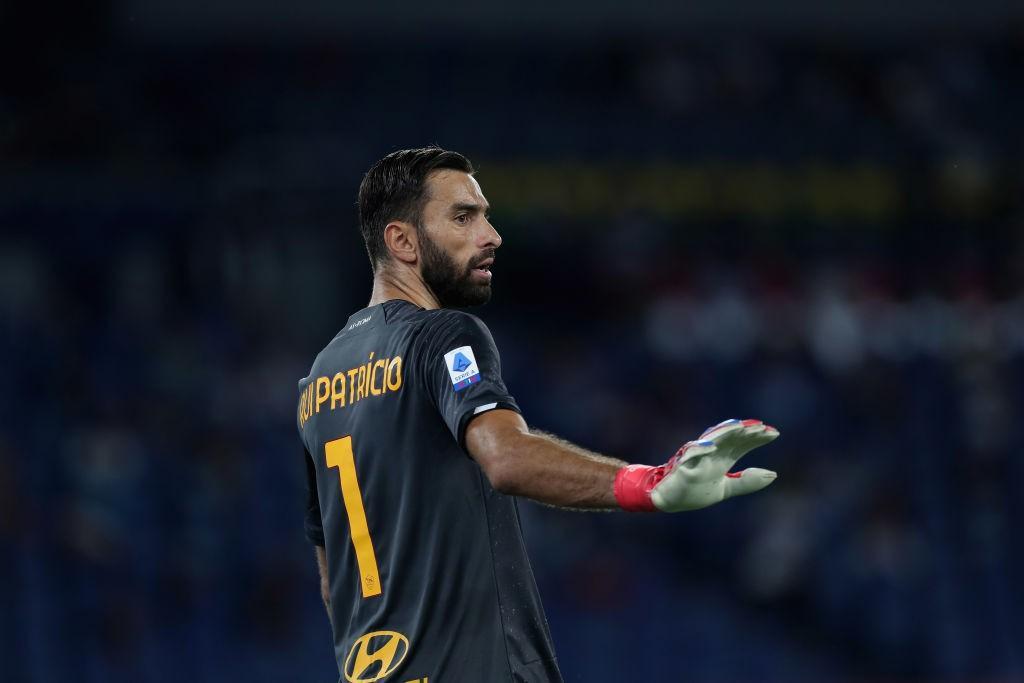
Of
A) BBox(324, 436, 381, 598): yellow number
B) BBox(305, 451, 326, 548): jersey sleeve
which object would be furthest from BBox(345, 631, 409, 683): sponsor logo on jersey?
BBox(305, 451, 326, 548): jersey sleeve

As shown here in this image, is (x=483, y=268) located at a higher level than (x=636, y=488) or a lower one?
higher

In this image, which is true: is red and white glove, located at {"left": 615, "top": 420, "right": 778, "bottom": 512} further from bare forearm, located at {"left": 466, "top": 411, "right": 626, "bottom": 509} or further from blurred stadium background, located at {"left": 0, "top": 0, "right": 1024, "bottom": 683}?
blurred stadium background, located at {"left": 0, "top": 0, "right": 1024, "bottom": 683}

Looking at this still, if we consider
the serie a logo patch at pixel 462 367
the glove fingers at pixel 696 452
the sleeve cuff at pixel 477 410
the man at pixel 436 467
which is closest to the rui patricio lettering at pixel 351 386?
the man at pixel 436 467

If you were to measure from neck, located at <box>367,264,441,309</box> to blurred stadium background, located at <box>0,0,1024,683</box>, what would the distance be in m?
8.55

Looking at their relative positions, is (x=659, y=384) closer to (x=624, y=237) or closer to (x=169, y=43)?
(x=624, y=237)

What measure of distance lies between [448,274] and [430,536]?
820 millimetres

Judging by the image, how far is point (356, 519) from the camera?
4.31m

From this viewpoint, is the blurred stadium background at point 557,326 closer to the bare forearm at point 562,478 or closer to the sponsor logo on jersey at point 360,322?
the sponsor logo on jersey at point 360,322

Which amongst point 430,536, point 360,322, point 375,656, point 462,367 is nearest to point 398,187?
point 360,322

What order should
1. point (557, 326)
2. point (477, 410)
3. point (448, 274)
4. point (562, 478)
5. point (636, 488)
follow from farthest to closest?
point (557, 326) → point (448, 274) → point (477, 410) → point (562, 478) → point (636, 488)

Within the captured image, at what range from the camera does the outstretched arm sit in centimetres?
348

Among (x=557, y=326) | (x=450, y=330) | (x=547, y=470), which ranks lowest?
(x=547, y=470)

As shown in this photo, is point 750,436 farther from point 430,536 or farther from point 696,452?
point 430,536

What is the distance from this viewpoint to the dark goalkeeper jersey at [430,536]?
13.3ft
